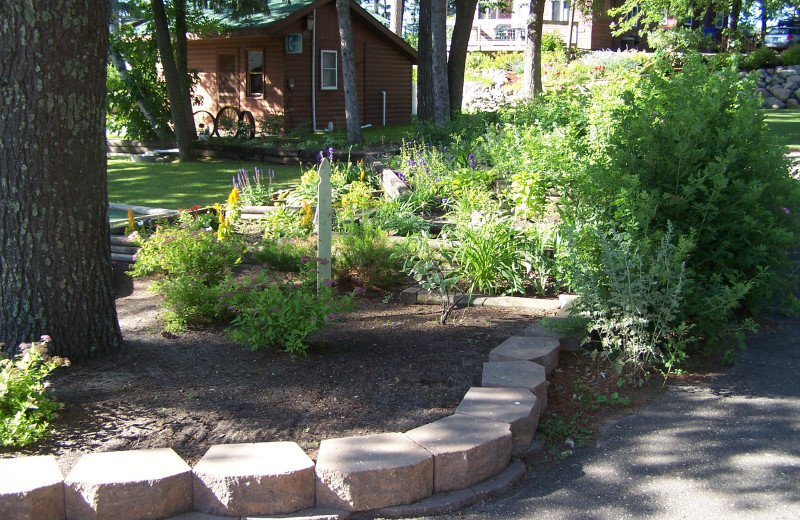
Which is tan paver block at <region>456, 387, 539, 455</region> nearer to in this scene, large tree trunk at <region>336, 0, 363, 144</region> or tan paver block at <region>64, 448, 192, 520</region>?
tan paver block at <region>64, 448, 192, 520</region>

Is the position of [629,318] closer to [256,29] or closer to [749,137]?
[749,137]

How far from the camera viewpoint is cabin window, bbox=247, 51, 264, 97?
841 inches

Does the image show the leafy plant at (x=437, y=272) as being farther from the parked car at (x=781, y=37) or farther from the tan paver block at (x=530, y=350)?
the parked car at (x=781, y=37)

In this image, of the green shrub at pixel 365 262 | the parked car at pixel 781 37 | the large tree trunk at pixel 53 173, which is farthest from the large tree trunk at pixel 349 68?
the parked car at pixel 781 37

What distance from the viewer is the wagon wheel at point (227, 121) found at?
19409 millimetres

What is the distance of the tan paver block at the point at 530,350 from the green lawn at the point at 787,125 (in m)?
10.3

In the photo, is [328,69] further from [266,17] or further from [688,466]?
[688,466]

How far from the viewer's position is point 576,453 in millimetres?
3514

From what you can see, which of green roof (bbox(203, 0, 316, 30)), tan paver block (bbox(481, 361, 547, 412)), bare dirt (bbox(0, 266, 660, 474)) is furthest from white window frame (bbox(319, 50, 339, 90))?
tan paver block (bbox(481, 361, 547, 412))

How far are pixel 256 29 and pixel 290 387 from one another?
681 inches

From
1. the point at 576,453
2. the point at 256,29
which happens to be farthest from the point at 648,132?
the point at 256,29

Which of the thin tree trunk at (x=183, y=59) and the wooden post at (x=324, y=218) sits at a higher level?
the thin tree trunk at (x=183, y=59)

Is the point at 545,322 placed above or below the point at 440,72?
below

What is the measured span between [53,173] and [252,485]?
196cm
